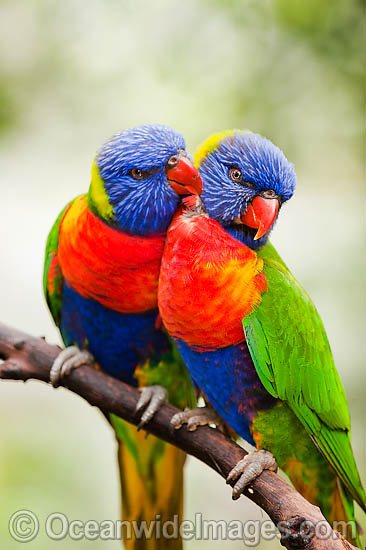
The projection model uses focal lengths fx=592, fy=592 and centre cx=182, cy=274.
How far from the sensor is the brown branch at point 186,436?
1.64m

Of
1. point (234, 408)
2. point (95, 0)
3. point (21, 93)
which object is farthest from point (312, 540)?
point (95, 0)

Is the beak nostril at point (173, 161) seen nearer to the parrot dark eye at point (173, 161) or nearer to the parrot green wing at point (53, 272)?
the parrot dark eye at point (173, 161)

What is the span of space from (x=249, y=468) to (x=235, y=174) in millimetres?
931

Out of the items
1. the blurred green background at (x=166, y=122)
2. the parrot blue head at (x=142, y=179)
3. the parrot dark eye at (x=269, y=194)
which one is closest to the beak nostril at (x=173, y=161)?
the parrot blue head at (x=142, y=179)

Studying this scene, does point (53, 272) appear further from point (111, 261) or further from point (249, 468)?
point (249, 468)

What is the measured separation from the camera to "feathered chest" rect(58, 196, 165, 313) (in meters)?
2.08

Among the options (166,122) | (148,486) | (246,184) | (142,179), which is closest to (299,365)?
(246,184)

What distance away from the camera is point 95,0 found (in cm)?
408

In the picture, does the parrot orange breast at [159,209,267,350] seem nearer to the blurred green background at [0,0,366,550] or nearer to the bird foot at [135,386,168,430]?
the bird foot at [135,386,168,430]

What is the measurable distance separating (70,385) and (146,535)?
711mm

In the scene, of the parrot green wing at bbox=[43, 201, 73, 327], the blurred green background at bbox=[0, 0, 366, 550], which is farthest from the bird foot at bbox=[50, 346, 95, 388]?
the blurred green background at bbox=[0, 0, 366, 550]

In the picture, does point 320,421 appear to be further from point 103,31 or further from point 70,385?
point 103,31

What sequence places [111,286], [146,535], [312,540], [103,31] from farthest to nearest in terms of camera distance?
[103,31] → [146,535] → [111,286] → [312,540]

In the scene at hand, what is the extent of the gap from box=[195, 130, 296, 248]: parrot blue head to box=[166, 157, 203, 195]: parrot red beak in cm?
3
